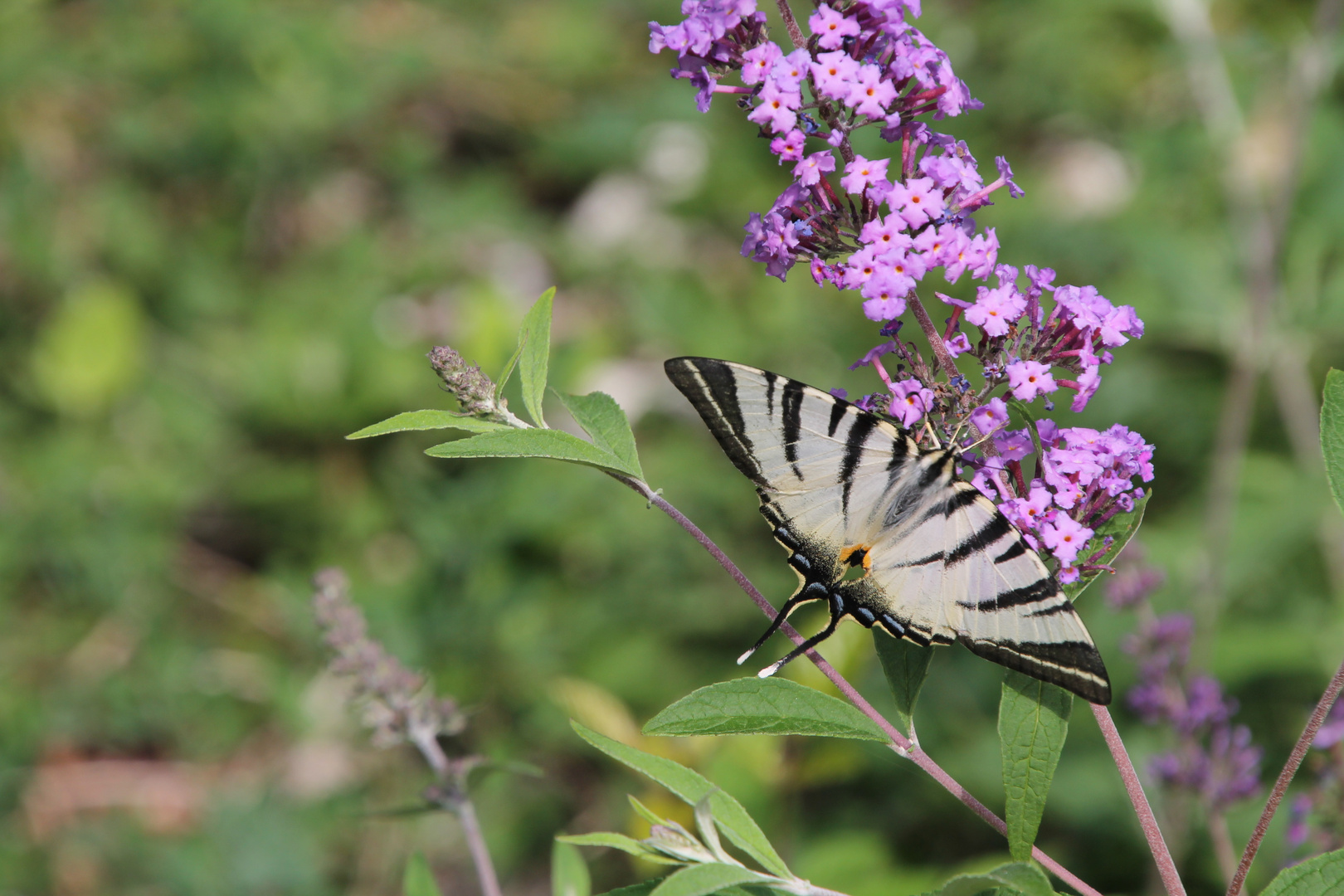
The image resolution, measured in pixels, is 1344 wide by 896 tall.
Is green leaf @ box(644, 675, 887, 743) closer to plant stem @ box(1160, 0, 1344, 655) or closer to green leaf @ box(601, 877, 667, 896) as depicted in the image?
green leaf @ box(601, 877, 667, 896)

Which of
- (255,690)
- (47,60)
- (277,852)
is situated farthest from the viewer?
(47,60)

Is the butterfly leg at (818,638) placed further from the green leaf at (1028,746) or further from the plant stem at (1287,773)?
the plant stem at (1287,773)

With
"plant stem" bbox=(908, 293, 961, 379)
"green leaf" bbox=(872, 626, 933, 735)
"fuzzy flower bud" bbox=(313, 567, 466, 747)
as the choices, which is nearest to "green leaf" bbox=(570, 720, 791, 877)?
"green leaf" bbox=(872, 626, 933, 735)

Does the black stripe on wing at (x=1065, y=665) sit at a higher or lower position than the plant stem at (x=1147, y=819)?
higher

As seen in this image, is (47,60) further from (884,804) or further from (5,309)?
(884,804)

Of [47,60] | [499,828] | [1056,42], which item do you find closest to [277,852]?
[499,828]

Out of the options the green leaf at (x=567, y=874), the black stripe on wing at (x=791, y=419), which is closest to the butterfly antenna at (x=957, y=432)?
the black stripe on wing at (x=791, y=419)

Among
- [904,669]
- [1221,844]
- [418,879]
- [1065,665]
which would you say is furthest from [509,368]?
[1221,844]
